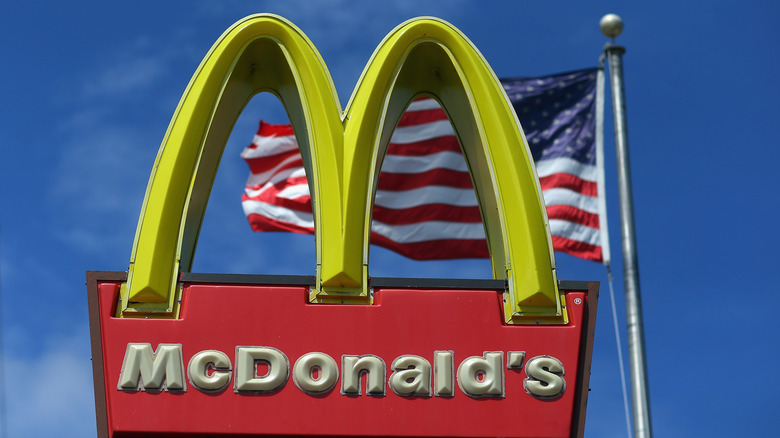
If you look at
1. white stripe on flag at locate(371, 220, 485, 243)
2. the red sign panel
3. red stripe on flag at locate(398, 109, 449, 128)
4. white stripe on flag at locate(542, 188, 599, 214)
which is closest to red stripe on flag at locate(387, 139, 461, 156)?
red stripe on flag at locate(398, 109, 449, 128)

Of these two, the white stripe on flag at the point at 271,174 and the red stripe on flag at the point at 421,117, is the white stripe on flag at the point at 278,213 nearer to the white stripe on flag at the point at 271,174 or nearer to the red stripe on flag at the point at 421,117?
the white stripe on flag at the point at 271,174

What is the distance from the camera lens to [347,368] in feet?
21.0

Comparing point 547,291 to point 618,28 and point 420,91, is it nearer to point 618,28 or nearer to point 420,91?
point 420,91

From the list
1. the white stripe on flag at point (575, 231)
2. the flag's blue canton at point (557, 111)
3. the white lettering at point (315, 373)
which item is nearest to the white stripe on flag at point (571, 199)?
the white stripe on flag at point (575, 231)

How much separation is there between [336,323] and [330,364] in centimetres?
26

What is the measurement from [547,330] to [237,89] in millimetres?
2663

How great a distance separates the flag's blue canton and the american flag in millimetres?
13

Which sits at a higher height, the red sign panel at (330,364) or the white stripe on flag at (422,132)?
the white stripe on flag at (422,132)

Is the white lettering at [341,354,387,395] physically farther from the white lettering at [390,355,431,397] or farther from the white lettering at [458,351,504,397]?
the white lettering at [458,351,504,397]

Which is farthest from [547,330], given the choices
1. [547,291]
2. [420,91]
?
[420,91]

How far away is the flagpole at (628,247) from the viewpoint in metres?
10.3

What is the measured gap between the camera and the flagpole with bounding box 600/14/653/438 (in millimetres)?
10289

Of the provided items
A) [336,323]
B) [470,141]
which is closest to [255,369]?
[336,323]

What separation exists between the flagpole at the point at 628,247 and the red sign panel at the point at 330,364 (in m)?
3.95
